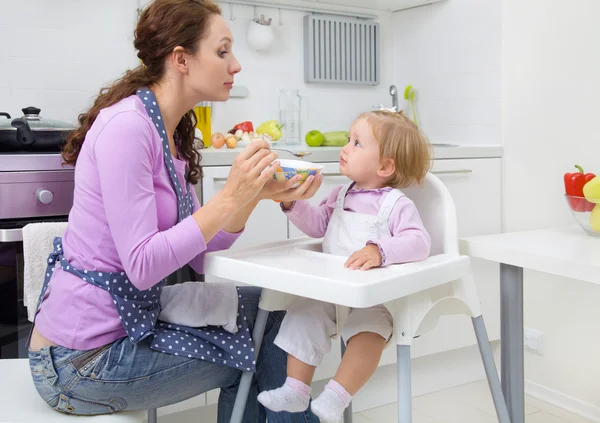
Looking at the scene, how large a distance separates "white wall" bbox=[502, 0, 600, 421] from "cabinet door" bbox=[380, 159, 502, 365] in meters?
0.07

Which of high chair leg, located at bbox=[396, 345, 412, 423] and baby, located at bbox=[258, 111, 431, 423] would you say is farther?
baby, located at bbox=[258, 111, 431, 423]

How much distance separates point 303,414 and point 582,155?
4.86 feet

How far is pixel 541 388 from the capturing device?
2746 mm

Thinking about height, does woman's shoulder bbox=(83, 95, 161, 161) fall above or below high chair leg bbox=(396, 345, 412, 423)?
above

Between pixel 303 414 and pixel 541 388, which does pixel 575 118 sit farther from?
pixel 303 414

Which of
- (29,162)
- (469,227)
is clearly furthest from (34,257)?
(469,227)

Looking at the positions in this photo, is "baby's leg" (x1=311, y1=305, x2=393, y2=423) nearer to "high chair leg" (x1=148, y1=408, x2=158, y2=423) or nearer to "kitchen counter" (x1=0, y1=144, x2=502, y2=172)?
"high chair leg" (x1=148, y1=408, x2=158, y2=423)

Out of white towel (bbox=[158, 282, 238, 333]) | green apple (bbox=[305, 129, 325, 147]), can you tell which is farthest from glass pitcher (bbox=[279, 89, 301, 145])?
white towel (bbox=[158, 282, 238, 333])

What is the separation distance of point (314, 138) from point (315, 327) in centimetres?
143

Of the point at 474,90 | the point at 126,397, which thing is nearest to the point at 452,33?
the point at 474,90

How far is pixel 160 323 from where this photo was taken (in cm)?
148

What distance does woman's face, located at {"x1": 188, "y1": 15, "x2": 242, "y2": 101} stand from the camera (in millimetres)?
1508

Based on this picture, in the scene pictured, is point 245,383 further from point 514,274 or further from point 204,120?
point 204,120

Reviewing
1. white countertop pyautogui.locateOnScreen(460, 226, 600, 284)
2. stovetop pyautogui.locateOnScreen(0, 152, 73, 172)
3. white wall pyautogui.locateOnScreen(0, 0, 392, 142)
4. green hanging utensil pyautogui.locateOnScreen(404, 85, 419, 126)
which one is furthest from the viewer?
green hanging utensil pyautogui.locateOnScreen(404, 85, 419, 126)
